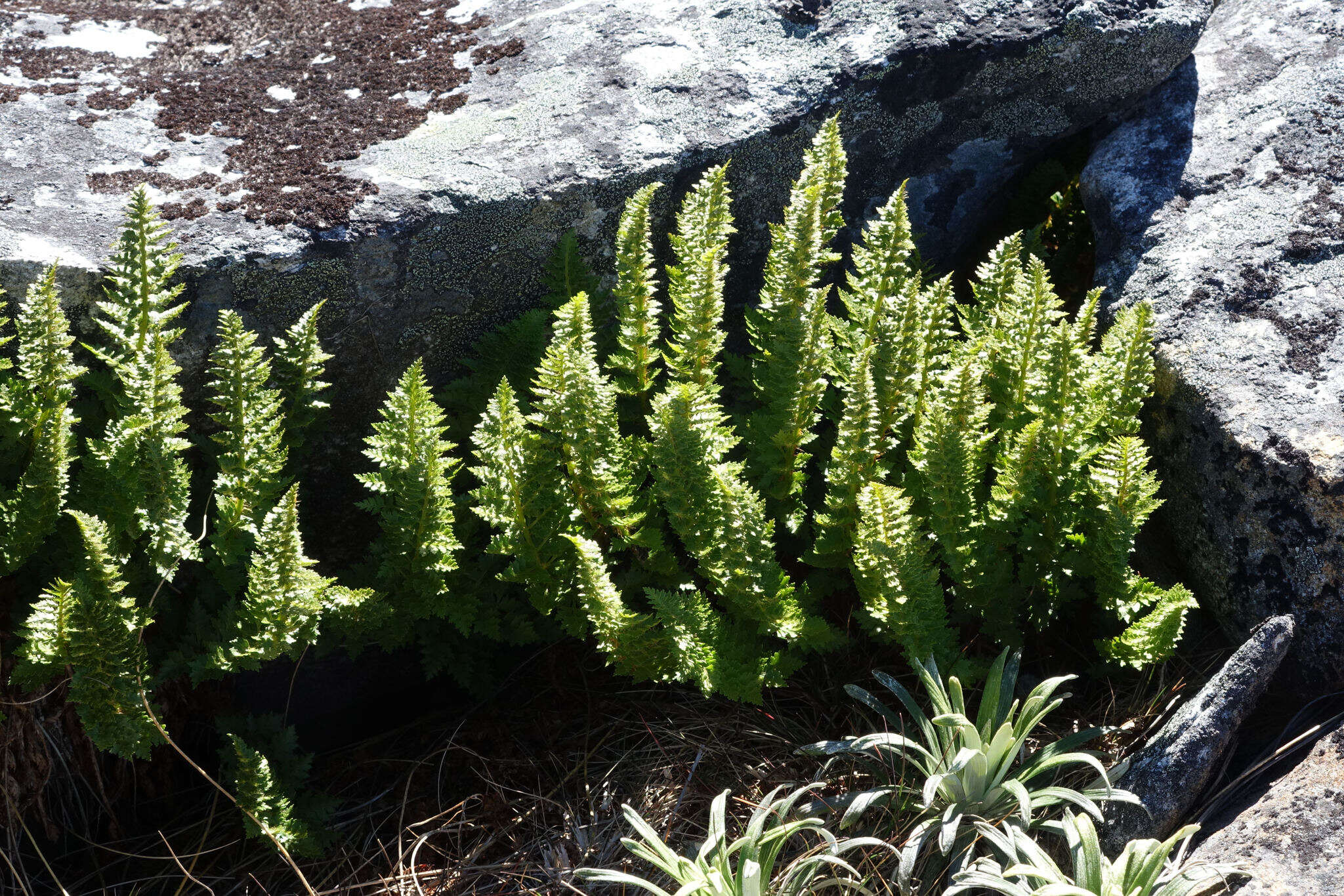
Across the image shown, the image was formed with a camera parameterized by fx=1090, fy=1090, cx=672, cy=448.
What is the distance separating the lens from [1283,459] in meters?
2.61

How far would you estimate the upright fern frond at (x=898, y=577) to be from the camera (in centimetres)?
248

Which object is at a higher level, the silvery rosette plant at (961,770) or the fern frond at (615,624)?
the fern frond at (615,624)

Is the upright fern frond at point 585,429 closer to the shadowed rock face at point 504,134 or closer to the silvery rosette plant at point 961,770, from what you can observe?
the shadowed rock face at point 504,134

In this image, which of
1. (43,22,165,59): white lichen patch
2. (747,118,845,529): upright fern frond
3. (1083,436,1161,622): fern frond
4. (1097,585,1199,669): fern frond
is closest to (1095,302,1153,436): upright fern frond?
(1083,436,1161,622): fern frond

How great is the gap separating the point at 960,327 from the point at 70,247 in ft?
8.26

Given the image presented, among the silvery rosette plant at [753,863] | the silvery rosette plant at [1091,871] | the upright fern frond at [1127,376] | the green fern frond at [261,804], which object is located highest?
the upright fern frond at [1127,376]

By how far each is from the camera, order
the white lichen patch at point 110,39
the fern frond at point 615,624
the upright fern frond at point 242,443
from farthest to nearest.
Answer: the white lichen patch at point 110,39, the upright fern frond at point 242,443, the fern frond at point 615,624

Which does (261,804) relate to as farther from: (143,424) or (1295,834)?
(1295,834)

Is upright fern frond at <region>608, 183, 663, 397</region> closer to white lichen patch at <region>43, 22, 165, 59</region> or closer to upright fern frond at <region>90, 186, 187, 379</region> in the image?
upright fern frond at <region>90, 186, 187, 379</region>

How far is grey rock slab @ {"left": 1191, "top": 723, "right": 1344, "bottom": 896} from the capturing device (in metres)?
2.12

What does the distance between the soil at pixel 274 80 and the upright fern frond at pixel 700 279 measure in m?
0.89

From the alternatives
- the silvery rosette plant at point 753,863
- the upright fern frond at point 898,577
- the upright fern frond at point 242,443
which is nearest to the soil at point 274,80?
the upright fern frond at point 242,443

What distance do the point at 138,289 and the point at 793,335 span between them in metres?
1.59

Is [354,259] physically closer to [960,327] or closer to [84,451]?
[84,451]
